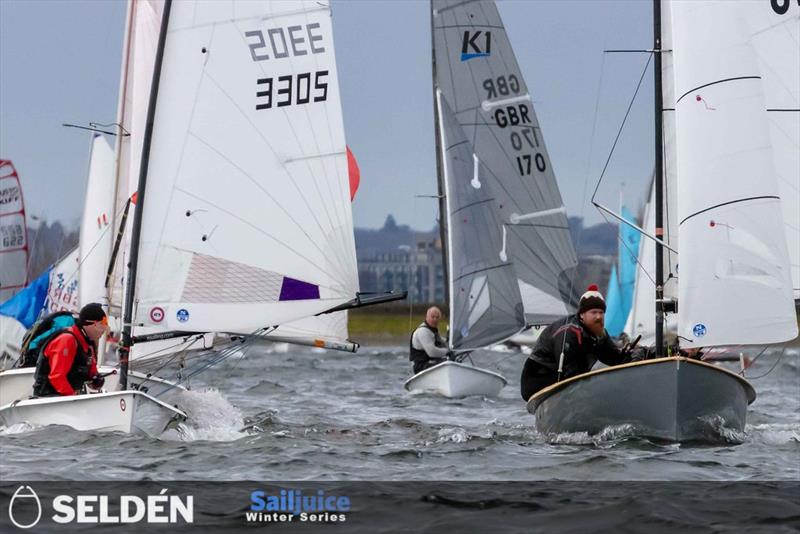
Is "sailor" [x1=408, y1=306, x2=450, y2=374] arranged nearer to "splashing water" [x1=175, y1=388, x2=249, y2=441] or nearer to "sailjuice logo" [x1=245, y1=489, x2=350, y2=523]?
"splashing water" [x1=175, y1=388, x2=249, y2=441]

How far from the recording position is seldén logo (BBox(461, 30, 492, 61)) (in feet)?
74.8

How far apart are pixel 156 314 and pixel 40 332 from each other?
2.14 meters

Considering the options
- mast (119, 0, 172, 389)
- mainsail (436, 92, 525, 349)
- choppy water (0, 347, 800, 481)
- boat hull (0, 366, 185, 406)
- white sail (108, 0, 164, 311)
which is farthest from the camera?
mainsail (436, 92, 525, 349)

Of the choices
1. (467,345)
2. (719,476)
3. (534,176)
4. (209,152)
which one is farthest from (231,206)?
(534,176)

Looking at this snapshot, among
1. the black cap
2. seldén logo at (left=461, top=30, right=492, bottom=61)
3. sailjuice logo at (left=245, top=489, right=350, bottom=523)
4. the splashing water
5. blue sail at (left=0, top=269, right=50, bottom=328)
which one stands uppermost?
seldén logo at (left=461, top=30, right=492, bottom=61)

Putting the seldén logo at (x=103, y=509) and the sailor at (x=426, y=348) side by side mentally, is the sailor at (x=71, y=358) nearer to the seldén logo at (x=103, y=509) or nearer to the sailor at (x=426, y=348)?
the seldén logo at (x=103, y=509)

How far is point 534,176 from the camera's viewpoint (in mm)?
23094

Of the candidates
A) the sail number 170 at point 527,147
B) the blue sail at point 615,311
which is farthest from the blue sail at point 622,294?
the sail number 170 at point 527,147

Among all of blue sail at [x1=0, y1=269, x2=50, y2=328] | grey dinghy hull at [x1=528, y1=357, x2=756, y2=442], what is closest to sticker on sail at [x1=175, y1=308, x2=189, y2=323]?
grey dinghy hull at [x1=528, y1=357, x2=756, y2=442]

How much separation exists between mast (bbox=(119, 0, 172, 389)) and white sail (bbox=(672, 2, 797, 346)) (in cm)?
450

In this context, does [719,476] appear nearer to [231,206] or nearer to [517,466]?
[517,466]

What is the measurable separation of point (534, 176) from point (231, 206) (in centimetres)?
1116

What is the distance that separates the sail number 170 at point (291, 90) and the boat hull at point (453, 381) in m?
7.46

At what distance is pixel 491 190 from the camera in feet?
A: 73.8
